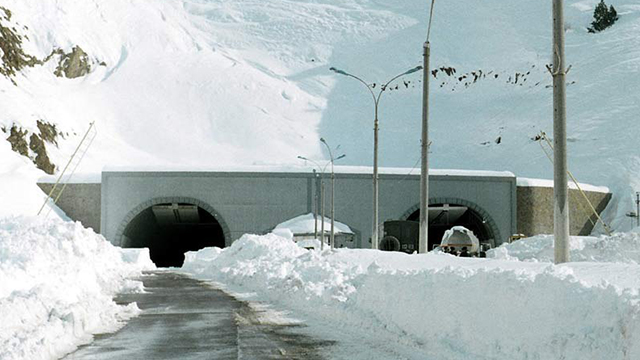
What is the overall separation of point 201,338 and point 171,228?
253 ft

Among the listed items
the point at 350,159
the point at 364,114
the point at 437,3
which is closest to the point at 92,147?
the point at 350,159

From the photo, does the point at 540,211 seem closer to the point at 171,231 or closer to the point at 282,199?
the point at 282,199

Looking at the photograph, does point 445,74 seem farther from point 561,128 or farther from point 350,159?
point 561,128

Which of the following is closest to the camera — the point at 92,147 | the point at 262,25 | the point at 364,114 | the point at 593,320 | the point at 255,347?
the point at 593,320

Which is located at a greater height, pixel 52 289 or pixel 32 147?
pixel 32 147

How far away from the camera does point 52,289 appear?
1769 centimetres

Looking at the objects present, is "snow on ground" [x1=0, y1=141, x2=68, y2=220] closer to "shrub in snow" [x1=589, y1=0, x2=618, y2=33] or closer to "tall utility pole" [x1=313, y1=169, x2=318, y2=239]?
"tall utility pole" [x1=313, y1=169, x2=318, y2=239]

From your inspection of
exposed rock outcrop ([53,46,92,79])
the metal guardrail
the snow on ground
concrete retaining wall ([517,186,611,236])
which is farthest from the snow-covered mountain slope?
concrete retaining wall ([517,186,611,236])

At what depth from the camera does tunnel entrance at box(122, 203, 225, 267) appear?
7838 cm

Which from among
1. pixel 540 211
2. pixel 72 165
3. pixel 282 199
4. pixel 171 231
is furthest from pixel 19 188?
pixel 540 211

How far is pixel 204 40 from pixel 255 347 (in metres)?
A: 145

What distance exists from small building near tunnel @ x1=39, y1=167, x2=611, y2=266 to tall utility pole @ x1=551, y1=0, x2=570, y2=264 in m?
61.3

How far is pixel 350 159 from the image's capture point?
11994 cm

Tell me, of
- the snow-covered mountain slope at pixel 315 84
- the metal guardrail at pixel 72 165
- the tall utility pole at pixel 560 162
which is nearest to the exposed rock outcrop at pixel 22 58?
the snow-covered mountain slope at pixel 315 84
